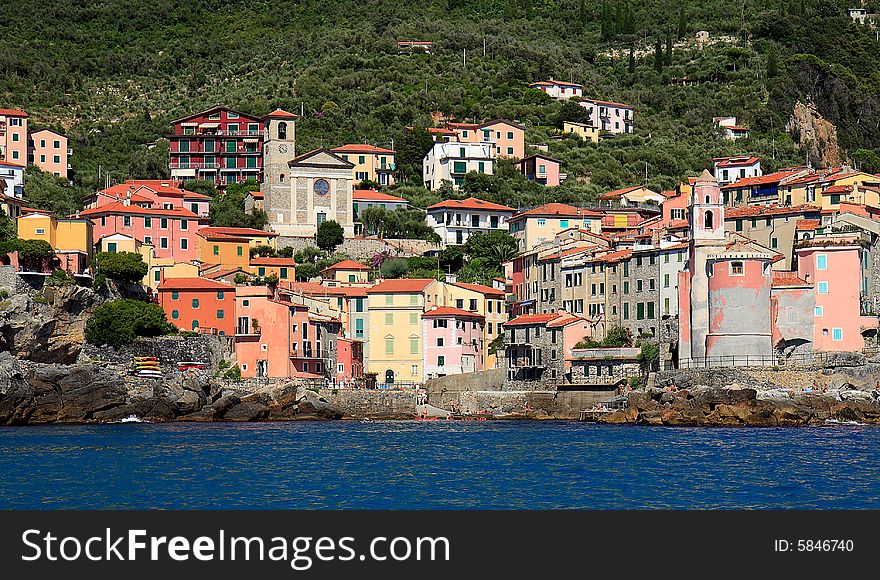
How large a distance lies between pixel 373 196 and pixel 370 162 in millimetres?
7544

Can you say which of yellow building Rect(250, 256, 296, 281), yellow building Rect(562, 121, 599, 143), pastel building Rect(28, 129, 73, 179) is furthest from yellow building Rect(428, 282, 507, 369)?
yellow building Rect(562, 121, 599, 143)

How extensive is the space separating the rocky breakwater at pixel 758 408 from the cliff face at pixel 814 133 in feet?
193

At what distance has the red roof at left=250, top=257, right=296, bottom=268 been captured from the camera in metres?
84.4

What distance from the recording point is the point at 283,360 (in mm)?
74125

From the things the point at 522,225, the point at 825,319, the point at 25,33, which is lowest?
the point at 825,319

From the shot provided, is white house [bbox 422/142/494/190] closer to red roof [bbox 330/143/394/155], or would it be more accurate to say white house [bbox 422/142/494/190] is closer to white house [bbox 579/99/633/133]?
red roof [bbox 330/143/394/155]

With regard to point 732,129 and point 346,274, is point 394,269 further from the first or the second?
point 732,129

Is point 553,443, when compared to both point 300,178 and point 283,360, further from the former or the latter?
point 300,178

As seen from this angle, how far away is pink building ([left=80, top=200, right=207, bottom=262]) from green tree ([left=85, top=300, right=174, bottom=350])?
9.98 meters

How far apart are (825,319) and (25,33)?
9417 centimetres

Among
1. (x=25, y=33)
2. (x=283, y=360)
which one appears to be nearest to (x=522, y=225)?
(x=283, y=360)

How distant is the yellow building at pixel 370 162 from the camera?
10194 cm

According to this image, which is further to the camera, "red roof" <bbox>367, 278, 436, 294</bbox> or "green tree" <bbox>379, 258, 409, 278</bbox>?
"green tree" <bbox>379, 258, 409, 278</bbox>

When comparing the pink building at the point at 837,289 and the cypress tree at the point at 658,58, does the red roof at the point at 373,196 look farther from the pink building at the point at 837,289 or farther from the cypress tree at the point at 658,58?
the cypress tree at the point at 658,58
